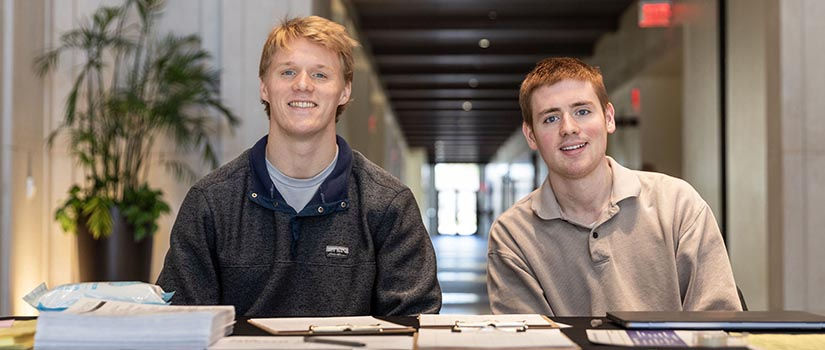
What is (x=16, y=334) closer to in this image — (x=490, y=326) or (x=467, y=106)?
(x=490, y=326)

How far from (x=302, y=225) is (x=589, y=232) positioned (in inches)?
28.3

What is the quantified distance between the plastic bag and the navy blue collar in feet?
1.61

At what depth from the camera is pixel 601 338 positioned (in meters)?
1.62

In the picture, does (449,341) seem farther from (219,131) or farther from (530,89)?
(219,131)

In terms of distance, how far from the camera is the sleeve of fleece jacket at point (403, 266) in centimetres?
234

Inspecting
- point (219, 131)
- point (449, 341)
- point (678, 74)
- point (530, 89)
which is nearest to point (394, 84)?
point (678, 74)

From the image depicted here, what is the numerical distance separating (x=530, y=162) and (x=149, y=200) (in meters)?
18.9

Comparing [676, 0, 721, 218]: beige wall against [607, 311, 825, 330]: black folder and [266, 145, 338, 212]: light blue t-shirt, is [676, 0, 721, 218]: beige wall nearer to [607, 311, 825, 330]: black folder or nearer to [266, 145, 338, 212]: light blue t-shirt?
[266, 145, 338, 212]: light blue t-shirt

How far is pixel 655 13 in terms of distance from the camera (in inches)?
371

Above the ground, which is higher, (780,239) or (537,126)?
(537,126)

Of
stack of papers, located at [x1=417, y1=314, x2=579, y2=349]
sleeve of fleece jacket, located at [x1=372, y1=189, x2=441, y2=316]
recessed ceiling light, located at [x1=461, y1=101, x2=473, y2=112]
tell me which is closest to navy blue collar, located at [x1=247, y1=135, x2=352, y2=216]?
sleeve of fleece jacket, located at [x1=372, y1=189, x2=441, y2=316]

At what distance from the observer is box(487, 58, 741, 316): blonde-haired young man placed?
2.45 metres

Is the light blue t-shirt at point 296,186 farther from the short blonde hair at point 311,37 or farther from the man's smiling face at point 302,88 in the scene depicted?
the short blonde hair at point 311,37

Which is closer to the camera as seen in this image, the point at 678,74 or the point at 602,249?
the point at 602,249
